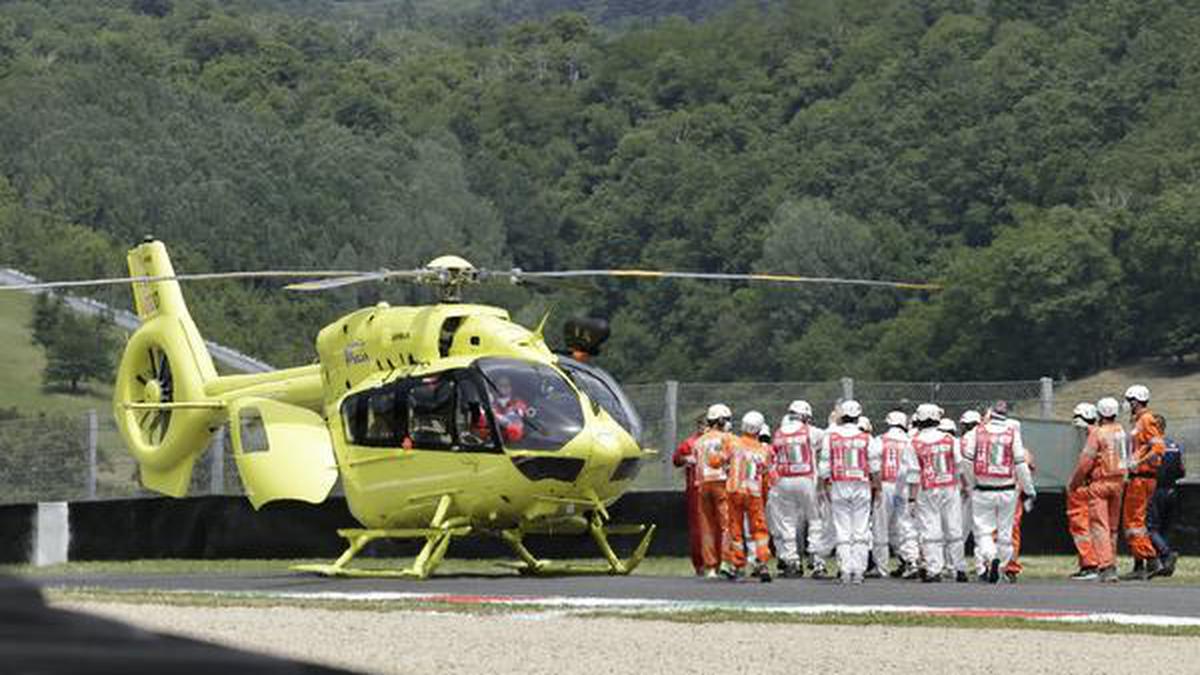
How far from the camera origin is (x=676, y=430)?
2142 cm

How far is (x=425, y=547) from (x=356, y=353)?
6.79 feet

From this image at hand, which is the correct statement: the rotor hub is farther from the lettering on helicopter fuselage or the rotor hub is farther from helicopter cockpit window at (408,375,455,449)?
helicopter cockpit window at (408,375,455,449)

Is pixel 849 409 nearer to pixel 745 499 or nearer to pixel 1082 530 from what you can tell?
pixel 745 499

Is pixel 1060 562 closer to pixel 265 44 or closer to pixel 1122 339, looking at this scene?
pixel 1122 339

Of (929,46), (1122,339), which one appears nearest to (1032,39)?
(929,46)

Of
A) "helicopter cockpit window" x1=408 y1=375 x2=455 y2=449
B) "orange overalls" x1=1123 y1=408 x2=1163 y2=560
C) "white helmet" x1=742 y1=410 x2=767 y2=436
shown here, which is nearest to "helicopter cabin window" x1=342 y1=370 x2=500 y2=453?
"helicopter cockpit window" x1=408 y1=375 x2=455 y2=449

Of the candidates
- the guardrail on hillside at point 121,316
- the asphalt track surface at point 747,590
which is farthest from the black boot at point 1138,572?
the guardrail on hillside at point 121,316

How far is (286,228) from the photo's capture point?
470ft

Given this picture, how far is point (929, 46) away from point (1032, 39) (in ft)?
34.9

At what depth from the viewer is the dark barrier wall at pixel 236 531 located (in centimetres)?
2130

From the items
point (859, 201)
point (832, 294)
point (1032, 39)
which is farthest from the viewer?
point (1032, 39)

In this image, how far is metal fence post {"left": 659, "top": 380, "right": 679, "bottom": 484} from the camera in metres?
21.2

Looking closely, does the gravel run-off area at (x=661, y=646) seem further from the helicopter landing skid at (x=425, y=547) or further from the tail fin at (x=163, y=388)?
the tail fin at (x=163, y=388)

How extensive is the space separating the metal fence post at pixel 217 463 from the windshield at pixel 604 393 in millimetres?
6092
